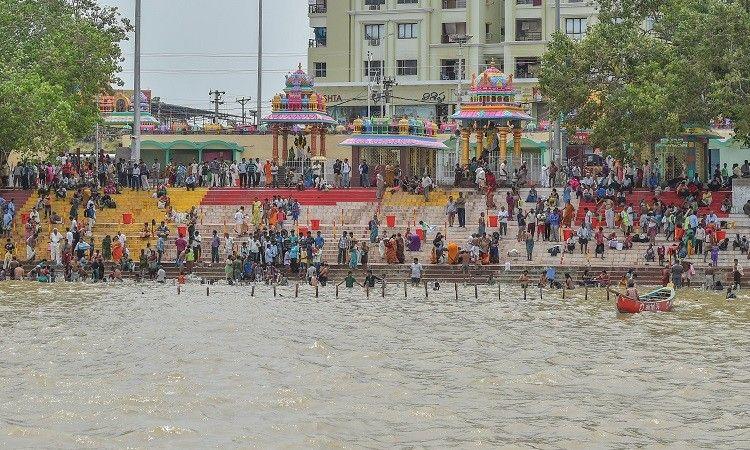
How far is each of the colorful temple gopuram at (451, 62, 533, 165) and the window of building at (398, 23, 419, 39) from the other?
31.5 metres

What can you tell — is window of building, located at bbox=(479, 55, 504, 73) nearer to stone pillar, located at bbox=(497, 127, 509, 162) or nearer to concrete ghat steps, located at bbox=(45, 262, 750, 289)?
stone pillar, located at bbox=(497, 127, 509, 162)

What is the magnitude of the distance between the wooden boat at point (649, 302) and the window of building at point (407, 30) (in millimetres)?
56486

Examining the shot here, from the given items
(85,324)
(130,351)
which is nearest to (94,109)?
(85,324)

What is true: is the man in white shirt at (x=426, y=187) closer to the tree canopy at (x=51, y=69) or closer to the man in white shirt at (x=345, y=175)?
the man in white shirt at (x=345, y=175)

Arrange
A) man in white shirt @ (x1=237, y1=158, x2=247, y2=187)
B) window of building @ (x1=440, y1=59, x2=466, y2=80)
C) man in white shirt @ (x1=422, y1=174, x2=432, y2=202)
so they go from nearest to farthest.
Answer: man in white shirt @ (x1=422, y1=174, x2=432, y2=202)
man in white shirt @ (x1=237, y1=158, x2=247, y2=187)
window of building @ (x1=440, y1=59, x2=466, y2=80)

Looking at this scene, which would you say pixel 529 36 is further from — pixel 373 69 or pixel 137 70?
pixel 137 70

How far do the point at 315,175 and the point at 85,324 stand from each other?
1002 inches

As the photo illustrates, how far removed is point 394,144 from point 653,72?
1163 cm

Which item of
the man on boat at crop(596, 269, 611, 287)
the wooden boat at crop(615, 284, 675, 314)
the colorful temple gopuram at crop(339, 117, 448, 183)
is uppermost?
the colorful temple gopuram at crop(339, 117, 448, 183)

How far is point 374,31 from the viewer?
99.8m

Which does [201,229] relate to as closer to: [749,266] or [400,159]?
[400,159]

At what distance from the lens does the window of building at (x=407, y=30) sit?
99125 mm

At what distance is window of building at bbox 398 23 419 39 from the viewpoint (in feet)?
325

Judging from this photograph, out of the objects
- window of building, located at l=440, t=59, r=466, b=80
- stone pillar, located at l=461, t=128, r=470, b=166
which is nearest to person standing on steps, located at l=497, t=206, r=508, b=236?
stone pillar, located at l=461, t=128, r=470, b=166
